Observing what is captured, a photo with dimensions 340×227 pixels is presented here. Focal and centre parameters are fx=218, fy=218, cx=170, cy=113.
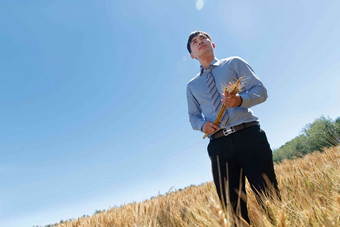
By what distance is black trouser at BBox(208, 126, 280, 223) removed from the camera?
6.59 ft

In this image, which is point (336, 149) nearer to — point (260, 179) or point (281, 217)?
point (260, 179)

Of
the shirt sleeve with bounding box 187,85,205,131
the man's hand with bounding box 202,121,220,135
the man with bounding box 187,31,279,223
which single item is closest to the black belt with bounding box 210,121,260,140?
the man with bounding box 187,31,279,223

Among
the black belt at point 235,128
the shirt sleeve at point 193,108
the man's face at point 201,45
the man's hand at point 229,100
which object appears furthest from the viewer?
the shirt sleeve at point 193,108

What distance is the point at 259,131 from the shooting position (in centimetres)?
213

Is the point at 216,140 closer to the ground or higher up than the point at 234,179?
higher up

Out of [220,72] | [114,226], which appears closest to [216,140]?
[220,72]

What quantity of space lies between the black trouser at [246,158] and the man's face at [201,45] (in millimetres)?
1036

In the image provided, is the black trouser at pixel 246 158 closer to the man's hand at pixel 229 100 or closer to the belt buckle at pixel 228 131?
the belt buckle at pixel 228 131

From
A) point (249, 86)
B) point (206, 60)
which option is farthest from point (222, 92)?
point (206, 60)

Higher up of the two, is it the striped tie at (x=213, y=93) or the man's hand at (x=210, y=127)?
the striped tie at (x=213, y=93)

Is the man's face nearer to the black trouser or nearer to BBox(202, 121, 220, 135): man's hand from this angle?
BBox(202, 121, 220, 135): man's hand

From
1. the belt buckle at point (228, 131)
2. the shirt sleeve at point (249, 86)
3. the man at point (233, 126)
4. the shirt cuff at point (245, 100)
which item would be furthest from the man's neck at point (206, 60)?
the belt buckle at point (228, 131)

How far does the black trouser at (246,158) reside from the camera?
2.01 m

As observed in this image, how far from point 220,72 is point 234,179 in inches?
45.9
